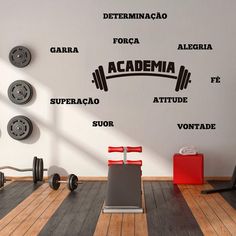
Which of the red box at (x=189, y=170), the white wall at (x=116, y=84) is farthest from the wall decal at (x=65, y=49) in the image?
the red box at (x=189, y=170)

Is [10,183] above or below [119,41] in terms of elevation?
below

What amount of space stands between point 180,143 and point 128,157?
759 mm

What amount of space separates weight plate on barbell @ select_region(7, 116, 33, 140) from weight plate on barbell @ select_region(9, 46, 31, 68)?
0.76 metres

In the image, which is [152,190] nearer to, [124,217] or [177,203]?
[177,203]

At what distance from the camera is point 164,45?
20.7 feet

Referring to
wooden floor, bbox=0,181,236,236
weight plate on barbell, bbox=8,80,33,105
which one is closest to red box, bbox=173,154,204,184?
wooden floor, bbox=0,181,236,236

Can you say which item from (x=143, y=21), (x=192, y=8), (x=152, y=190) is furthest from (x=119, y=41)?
(x=152, y=190)

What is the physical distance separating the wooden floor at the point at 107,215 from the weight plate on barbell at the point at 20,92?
4.21ft

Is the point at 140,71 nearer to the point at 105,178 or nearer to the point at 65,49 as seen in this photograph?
the point at 65,49

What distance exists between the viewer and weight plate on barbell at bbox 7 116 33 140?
6.28 m

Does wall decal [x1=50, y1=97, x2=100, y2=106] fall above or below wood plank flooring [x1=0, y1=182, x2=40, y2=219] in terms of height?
above

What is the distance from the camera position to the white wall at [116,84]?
Result: 6.28 m

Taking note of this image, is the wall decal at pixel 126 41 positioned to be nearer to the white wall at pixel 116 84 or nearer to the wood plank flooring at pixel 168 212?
the white wall at pixel 116 84

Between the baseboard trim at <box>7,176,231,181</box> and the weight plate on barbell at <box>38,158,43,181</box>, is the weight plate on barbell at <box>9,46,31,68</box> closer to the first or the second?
the weight plate on barbell at <box>38,158,43,181</box>
